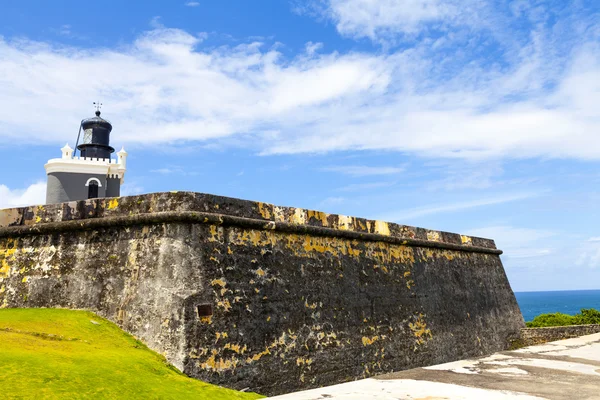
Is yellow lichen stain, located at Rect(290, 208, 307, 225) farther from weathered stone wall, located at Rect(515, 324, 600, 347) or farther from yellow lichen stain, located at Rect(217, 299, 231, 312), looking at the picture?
weathered stone wall, located at Rect(515, 324, 600, 347)

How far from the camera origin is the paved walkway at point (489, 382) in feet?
19.5

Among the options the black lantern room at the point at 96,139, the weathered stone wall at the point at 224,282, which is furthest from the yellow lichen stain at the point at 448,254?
the black lantern room at the point at 96,139

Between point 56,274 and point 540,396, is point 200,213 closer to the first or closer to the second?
point 56,274

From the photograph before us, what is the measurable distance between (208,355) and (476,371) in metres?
4.45

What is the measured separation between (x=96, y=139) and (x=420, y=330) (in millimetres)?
36658

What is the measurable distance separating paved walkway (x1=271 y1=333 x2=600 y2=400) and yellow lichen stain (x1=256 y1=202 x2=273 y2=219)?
8.98 feet

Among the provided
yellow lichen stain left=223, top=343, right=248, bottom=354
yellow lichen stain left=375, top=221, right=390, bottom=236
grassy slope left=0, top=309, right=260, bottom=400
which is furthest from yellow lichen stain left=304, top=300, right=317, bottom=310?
yellow lichen stain left=375, top=221, right=390, bottom=236

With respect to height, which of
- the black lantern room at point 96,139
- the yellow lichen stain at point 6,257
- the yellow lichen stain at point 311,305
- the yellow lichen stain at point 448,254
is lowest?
the yellow lichen stain at point 311,305

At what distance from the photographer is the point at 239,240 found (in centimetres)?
728

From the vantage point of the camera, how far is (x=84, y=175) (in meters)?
37.4

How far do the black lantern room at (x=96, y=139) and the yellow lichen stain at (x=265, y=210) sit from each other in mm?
35938

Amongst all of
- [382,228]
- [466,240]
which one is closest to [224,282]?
[382,228]

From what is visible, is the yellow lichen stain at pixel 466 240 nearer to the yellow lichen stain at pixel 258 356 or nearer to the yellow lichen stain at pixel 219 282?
the yellow lichen stain at pixel 258 356

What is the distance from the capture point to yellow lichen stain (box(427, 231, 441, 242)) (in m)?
11.9
